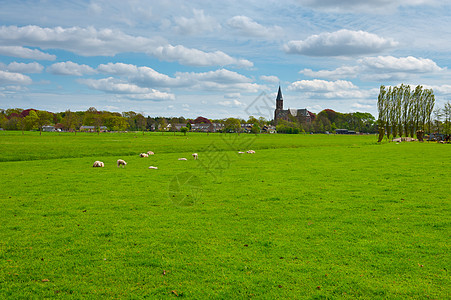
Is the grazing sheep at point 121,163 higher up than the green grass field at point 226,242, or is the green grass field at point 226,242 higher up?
the grazing sheep at point 121,163

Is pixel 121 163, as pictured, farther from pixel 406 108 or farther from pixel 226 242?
pixel 406 108

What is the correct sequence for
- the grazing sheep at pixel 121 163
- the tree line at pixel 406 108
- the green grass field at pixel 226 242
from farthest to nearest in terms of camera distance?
the tree line at pixel 406 108, the grazing sheep at pixel 121 163, the green grass field at pixel 226 242

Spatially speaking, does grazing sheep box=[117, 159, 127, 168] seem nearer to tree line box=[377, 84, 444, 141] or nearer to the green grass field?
the green grass field

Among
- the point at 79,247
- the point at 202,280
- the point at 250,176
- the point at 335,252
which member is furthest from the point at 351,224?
the point at 250,176

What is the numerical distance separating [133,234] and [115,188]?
7785 millimetres

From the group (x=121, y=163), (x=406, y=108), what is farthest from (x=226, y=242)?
(x=406, y=108)

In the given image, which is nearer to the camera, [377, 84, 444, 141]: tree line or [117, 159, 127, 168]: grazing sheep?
[117, 159, 127, 168]: grazing sheep

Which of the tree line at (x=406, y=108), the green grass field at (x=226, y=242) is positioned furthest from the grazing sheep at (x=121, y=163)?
the tree line at (x=406, y=108)

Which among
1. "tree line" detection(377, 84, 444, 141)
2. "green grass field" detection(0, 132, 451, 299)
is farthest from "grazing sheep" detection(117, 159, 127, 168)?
"tree line" detection(377, 84, 444, 141)

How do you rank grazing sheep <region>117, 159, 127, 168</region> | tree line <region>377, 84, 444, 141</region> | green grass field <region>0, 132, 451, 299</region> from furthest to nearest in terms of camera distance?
tree line <region>377, 84, 444, 141</region> → grazing sheep <region>117, 159, 127, 168</region> → green grass field <region>0, 132, 451, 299</region>

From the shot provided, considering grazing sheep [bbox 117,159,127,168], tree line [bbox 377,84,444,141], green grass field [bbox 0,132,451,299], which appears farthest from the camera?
tree line [bbox 377,84,444,141]

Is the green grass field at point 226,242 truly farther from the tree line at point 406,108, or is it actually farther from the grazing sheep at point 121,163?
the tree line at point 406,108

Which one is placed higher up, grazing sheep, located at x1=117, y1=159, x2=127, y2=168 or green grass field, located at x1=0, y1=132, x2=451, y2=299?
grazing sheep, located at x1=117, y1=159, x2=127, y2=168

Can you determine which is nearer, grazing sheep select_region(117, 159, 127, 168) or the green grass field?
the green grass field
